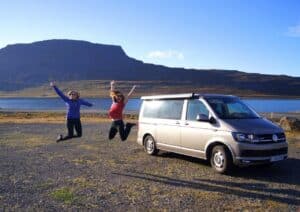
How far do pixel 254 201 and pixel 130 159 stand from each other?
5802 millimetres

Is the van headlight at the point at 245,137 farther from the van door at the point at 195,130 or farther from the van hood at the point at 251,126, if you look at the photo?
the van door at the point at 195,130

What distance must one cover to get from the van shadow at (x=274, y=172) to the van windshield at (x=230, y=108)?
1.42 meters

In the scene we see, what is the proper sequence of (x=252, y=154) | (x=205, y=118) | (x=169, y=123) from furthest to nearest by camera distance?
(x=169, y=123) < (x=205, y=118) < (x=252, y=154)

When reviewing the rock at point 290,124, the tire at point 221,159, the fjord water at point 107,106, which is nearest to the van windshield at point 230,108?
the tire at point 221,159

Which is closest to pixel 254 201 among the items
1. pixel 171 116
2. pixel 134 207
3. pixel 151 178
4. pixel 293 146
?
pixel 134 207

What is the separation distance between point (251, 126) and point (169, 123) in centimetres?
300

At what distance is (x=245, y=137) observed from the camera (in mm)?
10867

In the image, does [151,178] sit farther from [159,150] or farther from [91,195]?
[159,150]

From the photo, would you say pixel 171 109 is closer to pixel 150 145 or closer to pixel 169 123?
pixel 169 123

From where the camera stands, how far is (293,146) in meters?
16.9

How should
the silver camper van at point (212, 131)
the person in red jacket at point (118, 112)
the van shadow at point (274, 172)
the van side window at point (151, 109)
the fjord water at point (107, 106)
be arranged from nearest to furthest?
the van shadow at point (274, 172), the silver camper van at point (212, 131), the person in red jacket at point (118, 112), the van side window at point (151, 109), the fjord water at point (107, 106)

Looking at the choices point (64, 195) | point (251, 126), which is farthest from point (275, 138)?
point (64, 195)

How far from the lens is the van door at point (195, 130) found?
38.9ft

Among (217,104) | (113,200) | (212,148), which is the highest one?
(217,104)
